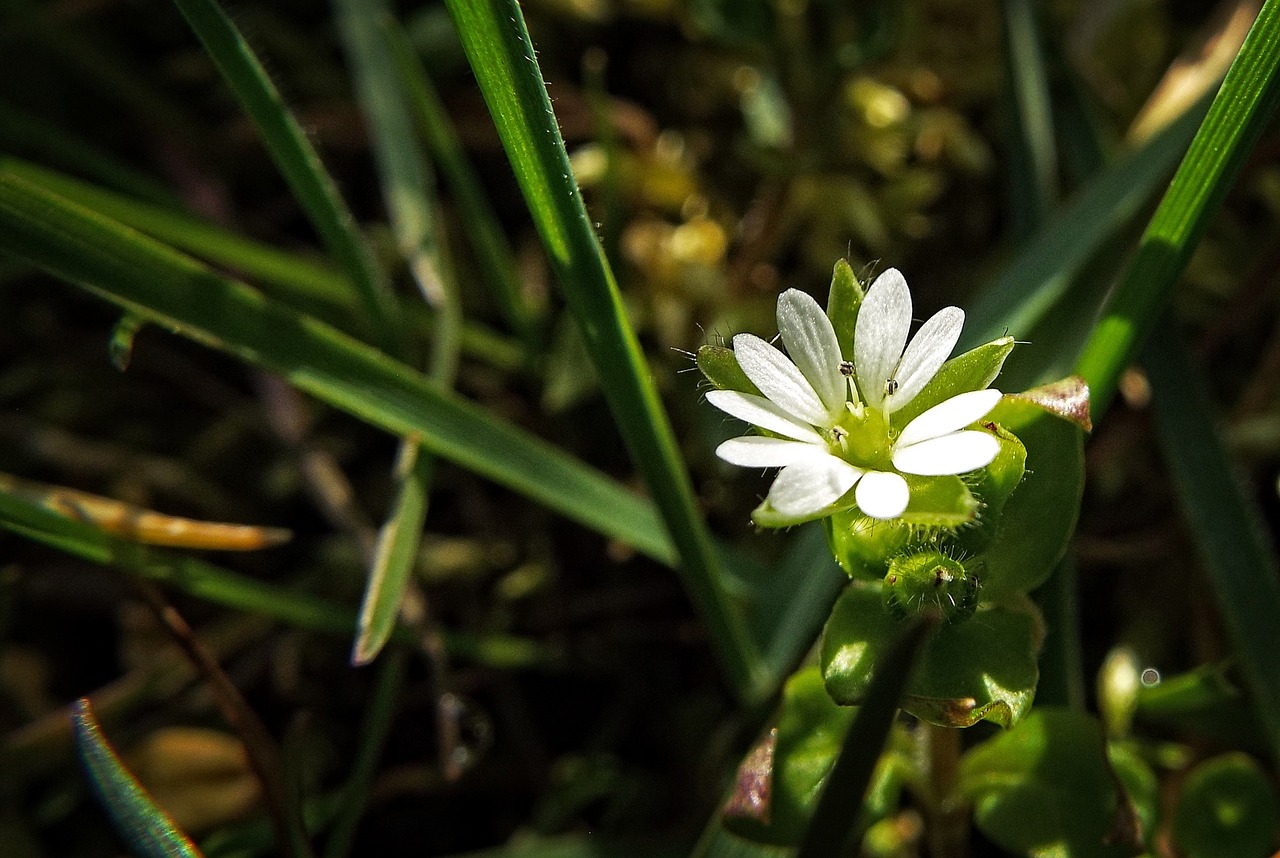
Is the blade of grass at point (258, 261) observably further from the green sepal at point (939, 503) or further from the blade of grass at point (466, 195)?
the green sepal at point (939, 503)

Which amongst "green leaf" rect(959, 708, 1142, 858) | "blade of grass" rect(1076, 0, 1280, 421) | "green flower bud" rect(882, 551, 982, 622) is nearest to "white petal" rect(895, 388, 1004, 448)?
"green flower bud" rect(882, 551, 982, 622)

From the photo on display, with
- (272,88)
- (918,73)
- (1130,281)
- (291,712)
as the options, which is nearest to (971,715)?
(1130,281)

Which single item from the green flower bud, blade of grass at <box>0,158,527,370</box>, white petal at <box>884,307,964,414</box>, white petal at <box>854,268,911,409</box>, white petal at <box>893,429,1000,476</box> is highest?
blade of grass at <box>0,158,527,370</box>

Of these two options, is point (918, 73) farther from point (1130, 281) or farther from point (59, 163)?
Result: point (59, 163)

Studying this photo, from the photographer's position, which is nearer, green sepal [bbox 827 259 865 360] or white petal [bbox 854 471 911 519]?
white petal [bbox 854 471 911 519]

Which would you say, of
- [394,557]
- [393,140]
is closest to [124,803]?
[394,557]

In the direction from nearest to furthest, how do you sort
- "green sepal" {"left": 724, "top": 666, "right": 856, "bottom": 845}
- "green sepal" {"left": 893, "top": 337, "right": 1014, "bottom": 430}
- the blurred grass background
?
1. "green sepal" {"left": 893, "top": 337, "right": 1014, "bottom": 430}
2. "green sepal" {"left": 724, "top": 666, "right": 856, "bottom": 845}
3. the blurred grass background

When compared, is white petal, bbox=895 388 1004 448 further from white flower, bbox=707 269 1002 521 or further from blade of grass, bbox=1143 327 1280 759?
blade of grass, bbox=1143 327 1280 759
